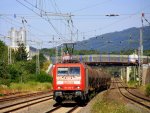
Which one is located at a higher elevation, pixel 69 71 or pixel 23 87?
pixel 69 71

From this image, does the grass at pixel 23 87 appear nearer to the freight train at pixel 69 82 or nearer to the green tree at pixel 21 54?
the freight train at pixel 69 82

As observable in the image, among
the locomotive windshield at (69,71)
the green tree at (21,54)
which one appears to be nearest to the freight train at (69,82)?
the locomotive windshield at (69,71)

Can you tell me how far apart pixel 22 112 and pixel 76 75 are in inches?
275

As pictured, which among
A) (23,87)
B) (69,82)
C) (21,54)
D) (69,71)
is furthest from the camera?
(21,54)

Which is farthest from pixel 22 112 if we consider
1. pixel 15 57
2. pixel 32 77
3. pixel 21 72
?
pixel 15 57

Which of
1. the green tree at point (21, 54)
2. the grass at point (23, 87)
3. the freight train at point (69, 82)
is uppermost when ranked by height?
the green tree at point (21, 54)

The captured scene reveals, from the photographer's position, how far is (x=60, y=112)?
25344 mm

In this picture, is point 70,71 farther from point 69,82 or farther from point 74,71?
point 69,82

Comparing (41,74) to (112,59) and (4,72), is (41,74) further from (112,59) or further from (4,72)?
(112,59)

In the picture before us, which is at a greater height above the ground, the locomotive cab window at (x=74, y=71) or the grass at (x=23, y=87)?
the locomotive cab window at (x=74, y=71)

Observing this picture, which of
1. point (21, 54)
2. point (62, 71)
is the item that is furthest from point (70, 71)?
point (21, 54)

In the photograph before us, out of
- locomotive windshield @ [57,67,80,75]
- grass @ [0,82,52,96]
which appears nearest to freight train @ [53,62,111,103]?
locomotive windshield @ [57,67,80,75]

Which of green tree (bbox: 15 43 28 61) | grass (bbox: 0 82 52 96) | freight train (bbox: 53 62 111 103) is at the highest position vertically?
green tree (bbox: 15 43 28 61)

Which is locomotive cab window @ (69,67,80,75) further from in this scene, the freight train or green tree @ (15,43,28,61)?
green tree @ (15,43,28,61)
